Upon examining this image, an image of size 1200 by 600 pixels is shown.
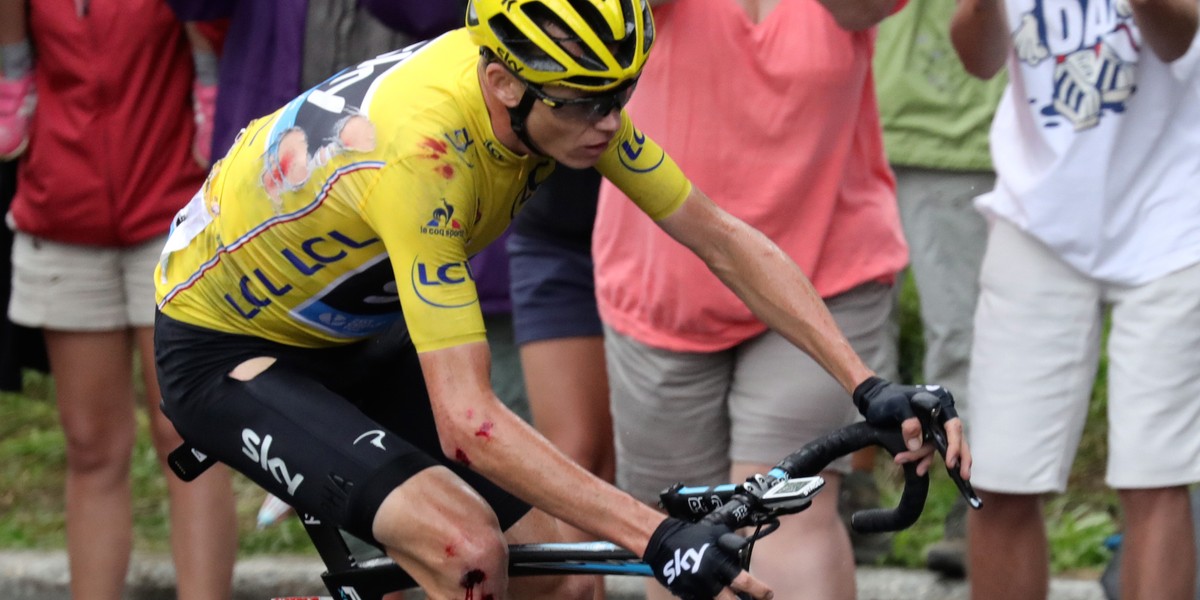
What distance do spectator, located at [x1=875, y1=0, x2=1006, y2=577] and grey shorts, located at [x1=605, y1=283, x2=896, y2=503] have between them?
3.09 feet

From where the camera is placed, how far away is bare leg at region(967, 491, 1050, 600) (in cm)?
465

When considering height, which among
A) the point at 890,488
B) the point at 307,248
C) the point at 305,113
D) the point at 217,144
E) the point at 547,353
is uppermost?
the point at 305,113

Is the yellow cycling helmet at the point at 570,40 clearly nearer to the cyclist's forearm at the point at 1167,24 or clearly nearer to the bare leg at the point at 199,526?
the cyclist's forearm at the point at 1167,24

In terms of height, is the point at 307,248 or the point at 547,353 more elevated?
the point at 307,248

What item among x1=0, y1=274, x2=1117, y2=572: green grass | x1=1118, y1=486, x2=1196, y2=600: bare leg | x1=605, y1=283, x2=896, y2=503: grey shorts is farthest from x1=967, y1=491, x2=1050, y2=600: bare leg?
x1=0, y1=274, x2=1117, y2=572: green grass

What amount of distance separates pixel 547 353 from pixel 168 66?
132 centimetres

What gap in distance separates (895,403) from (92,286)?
2.65m

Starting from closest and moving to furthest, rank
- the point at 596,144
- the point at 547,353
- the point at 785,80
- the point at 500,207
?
1. the point at 596,144
2. the point at 500,207
3. the point at 785,80
4. the point at 547,353

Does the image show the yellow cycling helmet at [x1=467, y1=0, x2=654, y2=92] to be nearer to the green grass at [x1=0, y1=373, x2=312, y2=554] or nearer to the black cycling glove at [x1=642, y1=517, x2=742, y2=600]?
the black cycling glove at [x1=642, y1=517, x2=742, y2=600]

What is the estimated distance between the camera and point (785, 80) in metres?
4.32

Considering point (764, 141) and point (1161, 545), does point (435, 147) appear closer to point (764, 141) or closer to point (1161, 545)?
point (764, 141)

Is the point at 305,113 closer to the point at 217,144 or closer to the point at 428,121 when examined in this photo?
the point at 428,121

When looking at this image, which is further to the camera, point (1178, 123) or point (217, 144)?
point (217, 144)

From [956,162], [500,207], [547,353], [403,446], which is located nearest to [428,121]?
[500,207]
